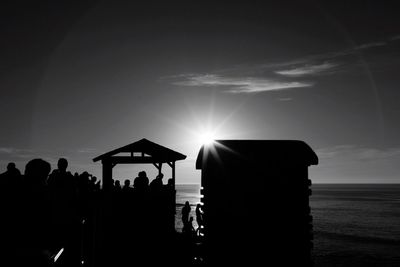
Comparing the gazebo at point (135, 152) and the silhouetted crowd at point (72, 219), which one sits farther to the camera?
the gazebo at point (135, 152)

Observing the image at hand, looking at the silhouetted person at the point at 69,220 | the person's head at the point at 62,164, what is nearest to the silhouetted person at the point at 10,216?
the silhouetted person at the point at 69,220

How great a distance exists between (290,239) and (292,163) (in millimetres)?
2648

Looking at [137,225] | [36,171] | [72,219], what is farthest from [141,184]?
[36,171]

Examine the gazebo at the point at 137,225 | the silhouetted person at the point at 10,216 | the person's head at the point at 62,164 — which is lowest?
the gazebo at the point at 137,225

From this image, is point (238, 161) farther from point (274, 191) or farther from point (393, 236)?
point (393, 236)

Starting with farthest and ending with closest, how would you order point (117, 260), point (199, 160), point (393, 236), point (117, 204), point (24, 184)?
point (393, 236), point (199, 160), point (117, 204), point (117, 260), point (24, 184)

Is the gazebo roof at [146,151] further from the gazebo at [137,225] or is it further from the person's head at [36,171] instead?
the person's head at [36,171]

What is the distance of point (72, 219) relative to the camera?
7.94 meters

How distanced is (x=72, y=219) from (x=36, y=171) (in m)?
2.67

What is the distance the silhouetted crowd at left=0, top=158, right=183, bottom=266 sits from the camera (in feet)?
16.2

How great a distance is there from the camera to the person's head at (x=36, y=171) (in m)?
5.39

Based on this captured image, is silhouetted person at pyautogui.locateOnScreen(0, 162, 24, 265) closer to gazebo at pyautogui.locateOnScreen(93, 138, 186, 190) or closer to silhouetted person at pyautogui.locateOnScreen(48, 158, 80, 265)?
silhouetted person at pyautogui.locateOnScreen(48, 158, 80, 265)

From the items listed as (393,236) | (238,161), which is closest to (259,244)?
(238,161)

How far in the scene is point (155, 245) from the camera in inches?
571
